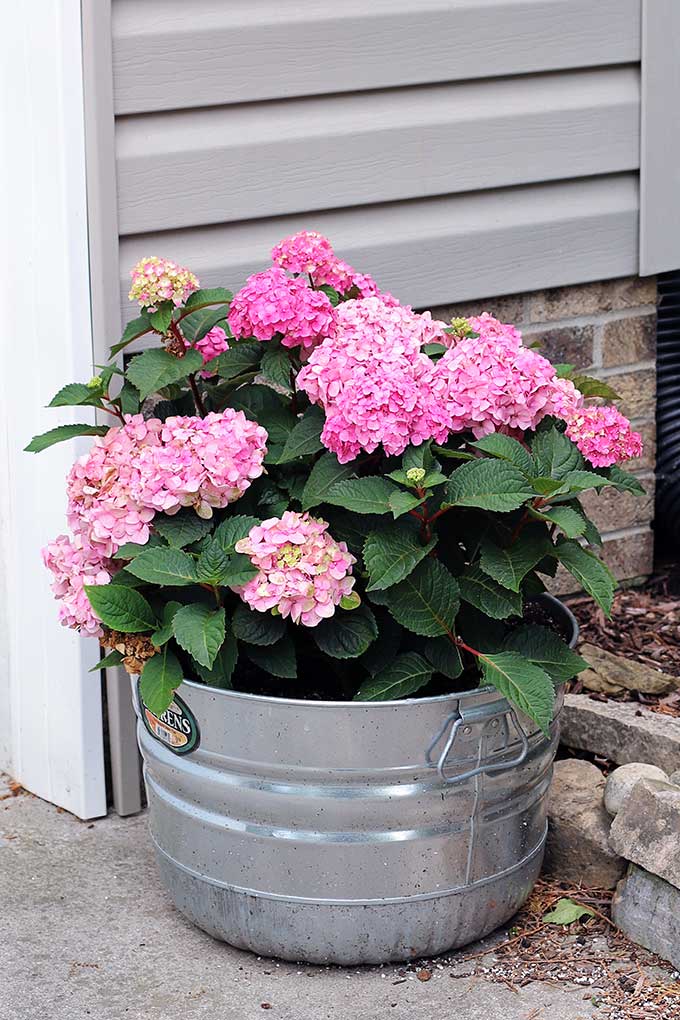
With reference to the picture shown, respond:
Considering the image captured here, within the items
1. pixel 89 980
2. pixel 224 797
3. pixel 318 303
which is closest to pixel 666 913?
pixel 224 797

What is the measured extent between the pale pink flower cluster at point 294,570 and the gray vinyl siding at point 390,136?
67 cm

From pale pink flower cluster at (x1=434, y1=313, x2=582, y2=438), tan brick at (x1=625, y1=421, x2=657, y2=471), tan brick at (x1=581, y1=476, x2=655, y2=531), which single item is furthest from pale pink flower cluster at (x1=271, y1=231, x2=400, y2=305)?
tan brick at (x1=625, y1=421, x2=657, y2=471)

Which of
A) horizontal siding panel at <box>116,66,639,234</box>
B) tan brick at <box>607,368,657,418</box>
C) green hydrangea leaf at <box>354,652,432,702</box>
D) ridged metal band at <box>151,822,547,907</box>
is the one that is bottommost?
ridged metal band at <box>151,822,547,907</box>

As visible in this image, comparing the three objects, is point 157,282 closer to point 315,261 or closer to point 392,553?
point 315,261

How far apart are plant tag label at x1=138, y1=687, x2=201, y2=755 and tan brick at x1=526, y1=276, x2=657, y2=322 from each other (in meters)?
1.26

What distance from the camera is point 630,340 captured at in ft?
10.0

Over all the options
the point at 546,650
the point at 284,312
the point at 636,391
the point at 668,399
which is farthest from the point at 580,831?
the point at 668,399

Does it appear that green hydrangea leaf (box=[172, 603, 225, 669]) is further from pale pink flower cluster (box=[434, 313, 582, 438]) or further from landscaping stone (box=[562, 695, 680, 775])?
landscaping stone (box=[562, 695, 680, 775])

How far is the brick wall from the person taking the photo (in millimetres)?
2889

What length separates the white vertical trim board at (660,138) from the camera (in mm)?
2885

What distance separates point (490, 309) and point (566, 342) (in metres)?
0.22

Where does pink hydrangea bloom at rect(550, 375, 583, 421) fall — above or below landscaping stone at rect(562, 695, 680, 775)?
above

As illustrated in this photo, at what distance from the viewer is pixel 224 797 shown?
198 centimetres

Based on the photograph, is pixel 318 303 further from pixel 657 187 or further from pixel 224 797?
pixel 657 187
